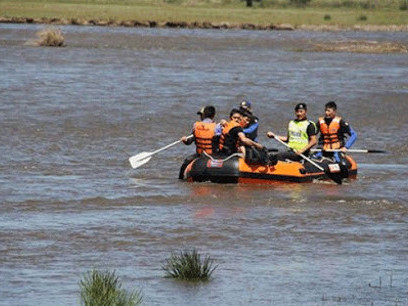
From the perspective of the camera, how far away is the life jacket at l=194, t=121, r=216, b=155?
19141 millimetres

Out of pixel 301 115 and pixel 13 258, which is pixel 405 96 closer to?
pixel 301 115

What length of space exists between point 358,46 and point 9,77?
2332 centimetres

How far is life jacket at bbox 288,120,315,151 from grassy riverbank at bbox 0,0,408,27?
5661 cm

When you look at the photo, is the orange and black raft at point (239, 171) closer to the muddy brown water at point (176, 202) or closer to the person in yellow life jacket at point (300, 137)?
the muddy brown water at point (176, 202)

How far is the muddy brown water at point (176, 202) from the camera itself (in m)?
12.5

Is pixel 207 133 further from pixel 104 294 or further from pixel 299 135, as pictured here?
pixel 104 294

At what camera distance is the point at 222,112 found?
3158cm

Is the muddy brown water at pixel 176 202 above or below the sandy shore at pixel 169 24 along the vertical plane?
above

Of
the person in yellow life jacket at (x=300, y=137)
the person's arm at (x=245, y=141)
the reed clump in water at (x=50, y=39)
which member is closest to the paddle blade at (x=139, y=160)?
the person in yellow life jacket at (x=300, y=137)

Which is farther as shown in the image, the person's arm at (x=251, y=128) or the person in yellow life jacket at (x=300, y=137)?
the person in yellow life jacket at (x=300, y=137)

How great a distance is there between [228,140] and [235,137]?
0.46 ft

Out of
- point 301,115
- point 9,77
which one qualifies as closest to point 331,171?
point 301,115

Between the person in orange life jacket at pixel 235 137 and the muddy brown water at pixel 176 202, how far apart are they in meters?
0.57

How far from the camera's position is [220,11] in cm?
9056
